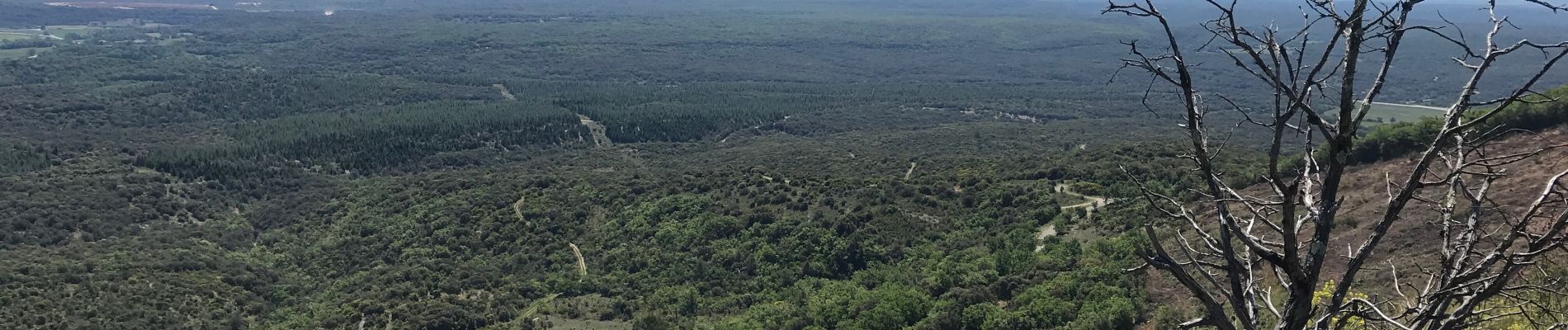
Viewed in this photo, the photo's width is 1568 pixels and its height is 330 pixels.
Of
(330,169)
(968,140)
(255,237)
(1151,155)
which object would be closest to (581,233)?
(255,237)

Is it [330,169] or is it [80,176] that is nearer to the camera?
[80,176]

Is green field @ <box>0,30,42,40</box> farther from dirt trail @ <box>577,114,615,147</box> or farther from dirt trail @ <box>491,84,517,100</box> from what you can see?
dirt trail @ <box>577,114,615,147</box>

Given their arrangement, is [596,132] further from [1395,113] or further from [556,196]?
[1395,113]

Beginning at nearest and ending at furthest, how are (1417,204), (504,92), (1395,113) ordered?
1. (1417,204)
2. (1395,113)
3. (504,92)

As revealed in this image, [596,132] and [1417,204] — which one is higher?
[1417,204]

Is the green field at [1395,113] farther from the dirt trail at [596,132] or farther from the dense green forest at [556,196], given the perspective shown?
the dirt trail at [596,132]

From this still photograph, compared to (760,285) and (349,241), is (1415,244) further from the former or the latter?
(349,241)

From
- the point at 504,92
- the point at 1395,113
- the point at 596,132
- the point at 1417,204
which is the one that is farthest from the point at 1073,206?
the point at 504,92
